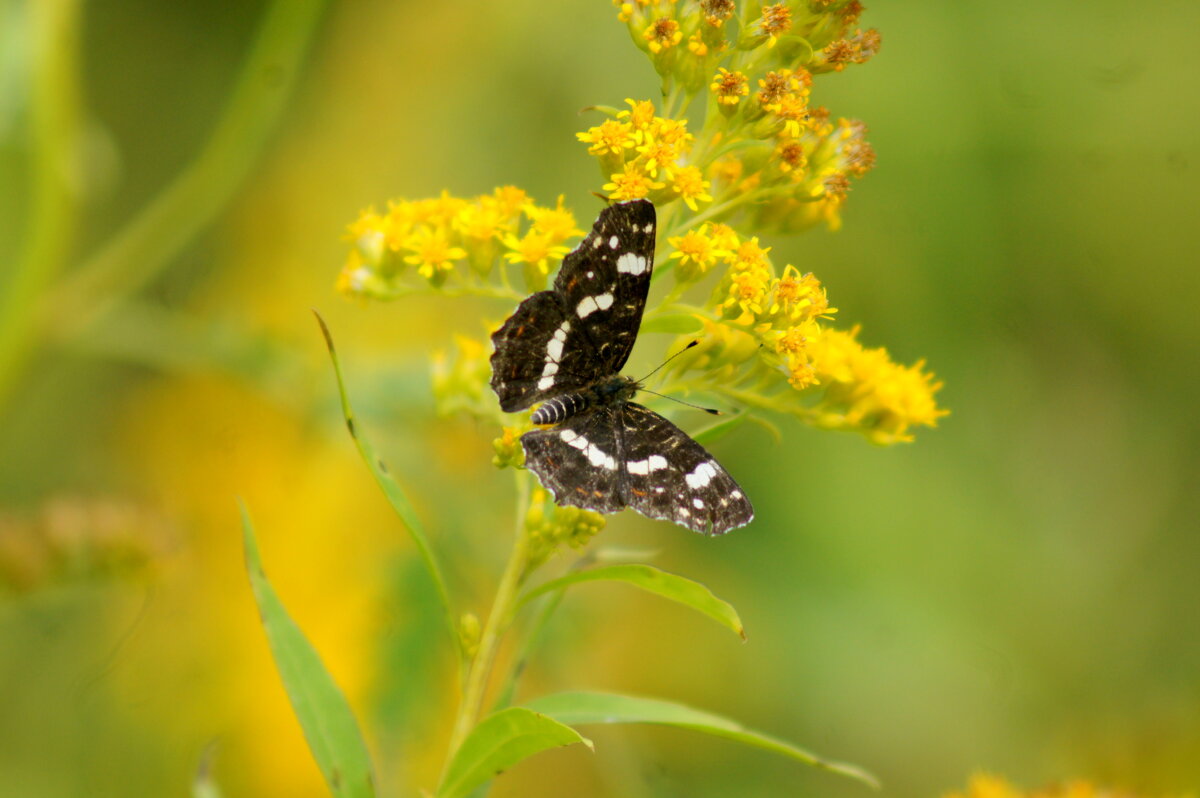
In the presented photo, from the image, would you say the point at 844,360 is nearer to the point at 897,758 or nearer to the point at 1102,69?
the point at 897,758

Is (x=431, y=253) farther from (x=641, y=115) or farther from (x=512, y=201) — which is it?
(x=641, y=115)

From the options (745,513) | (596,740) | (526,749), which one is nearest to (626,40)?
(596,740)

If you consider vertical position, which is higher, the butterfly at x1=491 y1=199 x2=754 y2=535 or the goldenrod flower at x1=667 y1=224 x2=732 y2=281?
the goldenrod flower at x1=667 y1=224 x2=732 y2=281

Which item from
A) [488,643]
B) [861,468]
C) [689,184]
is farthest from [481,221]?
[861,468]

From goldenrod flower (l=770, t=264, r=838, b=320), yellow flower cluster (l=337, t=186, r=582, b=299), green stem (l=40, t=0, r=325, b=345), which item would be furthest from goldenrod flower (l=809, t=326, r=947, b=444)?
green stem (l=40, t=0, r=325, b=345)

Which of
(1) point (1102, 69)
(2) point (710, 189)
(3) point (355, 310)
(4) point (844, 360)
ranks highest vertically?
(1) point (1102, 69)

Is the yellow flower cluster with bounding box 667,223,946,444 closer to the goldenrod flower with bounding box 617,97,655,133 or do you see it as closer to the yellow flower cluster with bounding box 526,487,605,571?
the goldenrod flower with bounding box 617,97,655,133

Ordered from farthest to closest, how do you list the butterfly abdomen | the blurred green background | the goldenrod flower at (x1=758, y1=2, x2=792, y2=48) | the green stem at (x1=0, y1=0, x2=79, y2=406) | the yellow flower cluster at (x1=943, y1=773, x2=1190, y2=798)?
1. the blurred green background
2. the green stem at (x1=0, y1=0, x2=79, y2=406)
3. the yellow flower cluster at (x1=943, y1=773, x2=1190, y2=798)
4. the butterfly abdomen
5. the goldenrod flower at (x1=758, y1=2, x2=792, y2=48)
